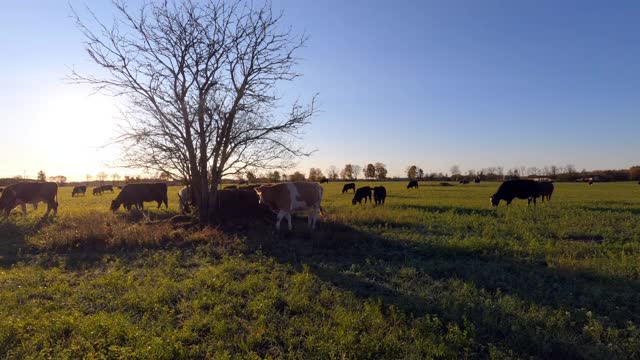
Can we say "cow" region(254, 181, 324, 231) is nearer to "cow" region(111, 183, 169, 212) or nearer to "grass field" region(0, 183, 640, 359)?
"grass field" region(0, 183, 640, 359)

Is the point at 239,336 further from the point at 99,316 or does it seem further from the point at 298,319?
the point at 99,316

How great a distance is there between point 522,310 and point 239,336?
4.21 meters

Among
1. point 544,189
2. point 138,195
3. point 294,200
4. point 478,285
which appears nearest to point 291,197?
point 294,200

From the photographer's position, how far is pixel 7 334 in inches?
212

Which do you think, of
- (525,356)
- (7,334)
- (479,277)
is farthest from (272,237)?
(525,356)

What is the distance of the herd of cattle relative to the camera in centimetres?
1428

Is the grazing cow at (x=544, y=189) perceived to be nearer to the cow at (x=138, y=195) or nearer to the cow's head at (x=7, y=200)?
the cow at (x=138, y=195)

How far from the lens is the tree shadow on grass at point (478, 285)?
212 inches

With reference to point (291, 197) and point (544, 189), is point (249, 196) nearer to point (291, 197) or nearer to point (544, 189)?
point (291, 197)

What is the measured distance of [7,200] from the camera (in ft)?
66.3

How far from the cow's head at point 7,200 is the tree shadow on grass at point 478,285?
52.6ft

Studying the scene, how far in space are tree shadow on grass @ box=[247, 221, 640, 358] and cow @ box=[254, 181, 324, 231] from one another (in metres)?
2.46

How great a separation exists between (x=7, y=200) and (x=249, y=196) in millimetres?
13207

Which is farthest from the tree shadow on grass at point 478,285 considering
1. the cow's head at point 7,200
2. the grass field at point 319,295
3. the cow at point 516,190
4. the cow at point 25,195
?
the cow at point 516,190
